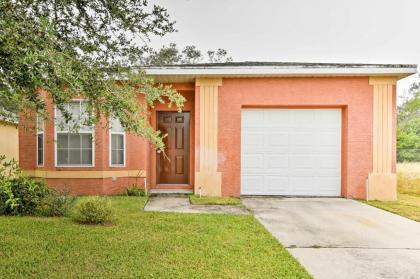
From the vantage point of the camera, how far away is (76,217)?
18.4 feet

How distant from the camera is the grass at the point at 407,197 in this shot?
714 centimetres

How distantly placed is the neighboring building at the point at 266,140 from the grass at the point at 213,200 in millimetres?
450

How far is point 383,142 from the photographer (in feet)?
28.4

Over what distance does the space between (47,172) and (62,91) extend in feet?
20.7

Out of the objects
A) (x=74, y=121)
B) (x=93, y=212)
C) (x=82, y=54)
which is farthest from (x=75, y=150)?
(x=82, y=54)

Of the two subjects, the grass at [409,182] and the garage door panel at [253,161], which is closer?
the garage door panel at [253,161]

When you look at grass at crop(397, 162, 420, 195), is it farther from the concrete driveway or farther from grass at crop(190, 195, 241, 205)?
grass at crop(190, 195, 241, 205)

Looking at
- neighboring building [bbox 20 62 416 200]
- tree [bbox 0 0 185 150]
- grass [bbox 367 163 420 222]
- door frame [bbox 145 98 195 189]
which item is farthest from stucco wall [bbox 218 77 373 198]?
tree [bbox 0 0 185 150]

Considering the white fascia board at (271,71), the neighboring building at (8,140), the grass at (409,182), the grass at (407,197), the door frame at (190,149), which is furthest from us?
the neighboring building at (8,140)

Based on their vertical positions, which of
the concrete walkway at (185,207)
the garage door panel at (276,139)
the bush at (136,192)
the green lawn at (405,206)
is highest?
the garage door panel at (276,139)

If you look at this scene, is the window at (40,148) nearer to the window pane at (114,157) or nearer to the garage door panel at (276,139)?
the window pane at (114,157)

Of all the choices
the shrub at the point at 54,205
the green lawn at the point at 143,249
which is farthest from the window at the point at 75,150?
the green lawn at the point at 143,249

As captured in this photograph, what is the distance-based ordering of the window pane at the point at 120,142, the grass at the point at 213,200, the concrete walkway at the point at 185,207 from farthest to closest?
the window pane at the point at 120,142 < the grass at the point at 213,200 < the concrete walkway at the point at 185,207

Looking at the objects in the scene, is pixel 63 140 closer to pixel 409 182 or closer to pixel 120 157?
pixel 120 157
